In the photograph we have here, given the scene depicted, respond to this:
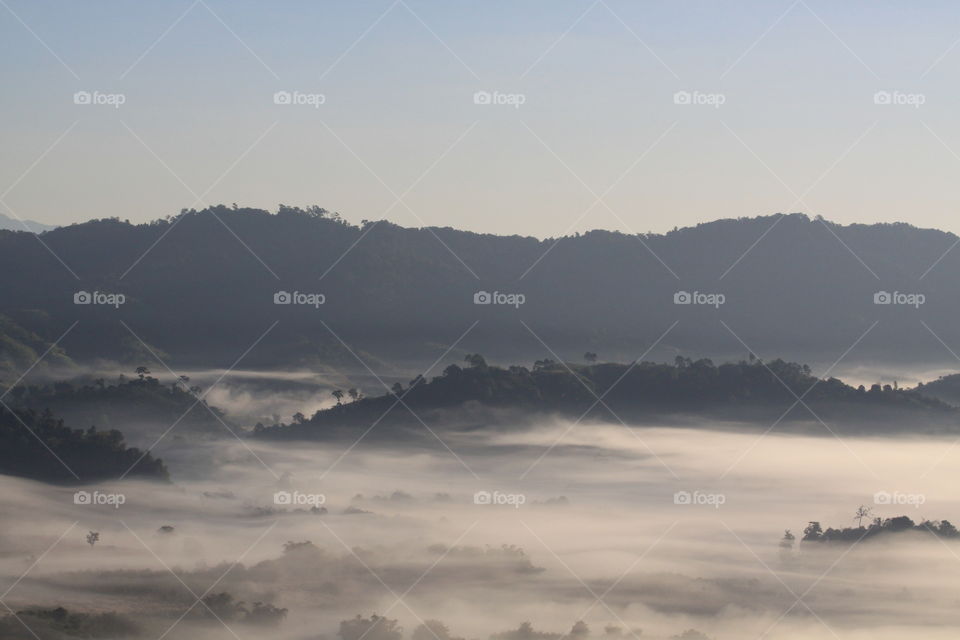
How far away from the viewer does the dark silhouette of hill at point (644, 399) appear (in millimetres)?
173250

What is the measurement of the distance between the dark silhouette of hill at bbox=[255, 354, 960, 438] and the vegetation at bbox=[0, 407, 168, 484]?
4417 centimetres

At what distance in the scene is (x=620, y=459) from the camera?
187125mm

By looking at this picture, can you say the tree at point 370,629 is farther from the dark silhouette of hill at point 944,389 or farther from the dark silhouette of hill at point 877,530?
the dark silhouette of hill at point 944,389

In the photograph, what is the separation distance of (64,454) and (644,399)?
85.0 meters

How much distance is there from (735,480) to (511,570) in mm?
54446

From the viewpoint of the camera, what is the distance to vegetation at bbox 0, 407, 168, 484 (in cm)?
12550

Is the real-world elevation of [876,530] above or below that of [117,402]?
below

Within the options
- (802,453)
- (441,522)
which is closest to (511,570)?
(441,522)

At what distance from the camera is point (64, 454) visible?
127 m

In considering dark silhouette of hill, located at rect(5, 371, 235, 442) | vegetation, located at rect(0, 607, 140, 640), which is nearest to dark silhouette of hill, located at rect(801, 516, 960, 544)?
vegetation, located at rect(0, 607, 140, 640)

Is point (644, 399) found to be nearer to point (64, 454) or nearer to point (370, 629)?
point (64, 454)

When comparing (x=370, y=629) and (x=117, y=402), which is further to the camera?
(x=117, y=402)

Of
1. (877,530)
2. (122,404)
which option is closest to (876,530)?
(877,530)

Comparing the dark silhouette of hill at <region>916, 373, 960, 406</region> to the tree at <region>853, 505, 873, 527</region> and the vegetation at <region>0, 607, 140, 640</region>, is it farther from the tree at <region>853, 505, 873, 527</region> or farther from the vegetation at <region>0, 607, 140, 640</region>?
the vegetation at <region>0, 607, 140, 640</region>
